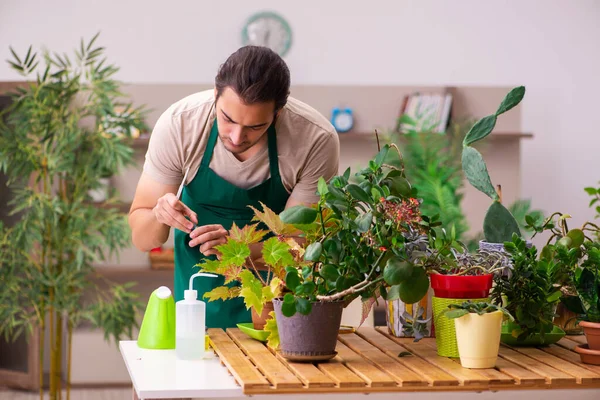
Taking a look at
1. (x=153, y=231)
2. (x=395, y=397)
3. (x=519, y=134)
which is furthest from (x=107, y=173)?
(x=395, y=397)

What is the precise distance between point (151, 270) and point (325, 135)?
10.2 ft

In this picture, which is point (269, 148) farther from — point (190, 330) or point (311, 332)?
point (311, 332)

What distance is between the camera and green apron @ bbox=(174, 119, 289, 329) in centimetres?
237

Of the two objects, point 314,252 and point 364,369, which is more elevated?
point 314,252

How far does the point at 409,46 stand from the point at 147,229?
370 centimetres

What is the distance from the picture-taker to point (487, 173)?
1855 mm

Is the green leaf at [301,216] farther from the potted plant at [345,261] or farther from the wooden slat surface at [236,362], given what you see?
the wooden slat surface at [236,362]

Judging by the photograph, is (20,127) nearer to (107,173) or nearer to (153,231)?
(107,173)

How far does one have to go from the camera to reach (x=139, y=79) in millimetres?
5535

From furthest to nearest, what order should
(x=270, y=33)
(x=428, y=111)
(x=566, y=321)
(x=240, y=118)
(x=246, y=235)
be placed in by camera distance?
(x=270, y=33) → (x=428, y=111) → (x=240, y=118) → (x=566, y=321) → (x=246, y=235)

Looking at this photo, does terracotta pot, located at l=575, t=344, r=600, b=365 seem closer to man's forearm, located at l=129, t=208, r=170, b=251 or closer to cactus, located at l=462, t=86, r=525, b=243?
cactus, located at l=462, t=86, r=525, b=243

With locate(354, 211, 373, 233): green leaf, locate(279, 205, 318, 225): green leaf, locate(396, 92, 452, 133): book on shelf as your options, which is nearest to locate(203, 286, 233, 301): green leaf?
locate(279, 205, 318, 225): green leaf

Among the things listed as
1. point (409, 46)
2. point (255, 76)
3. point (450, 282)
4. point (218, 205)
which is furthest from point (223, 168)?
point (409, 46)

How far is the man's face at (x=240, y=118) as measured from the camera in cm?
213
